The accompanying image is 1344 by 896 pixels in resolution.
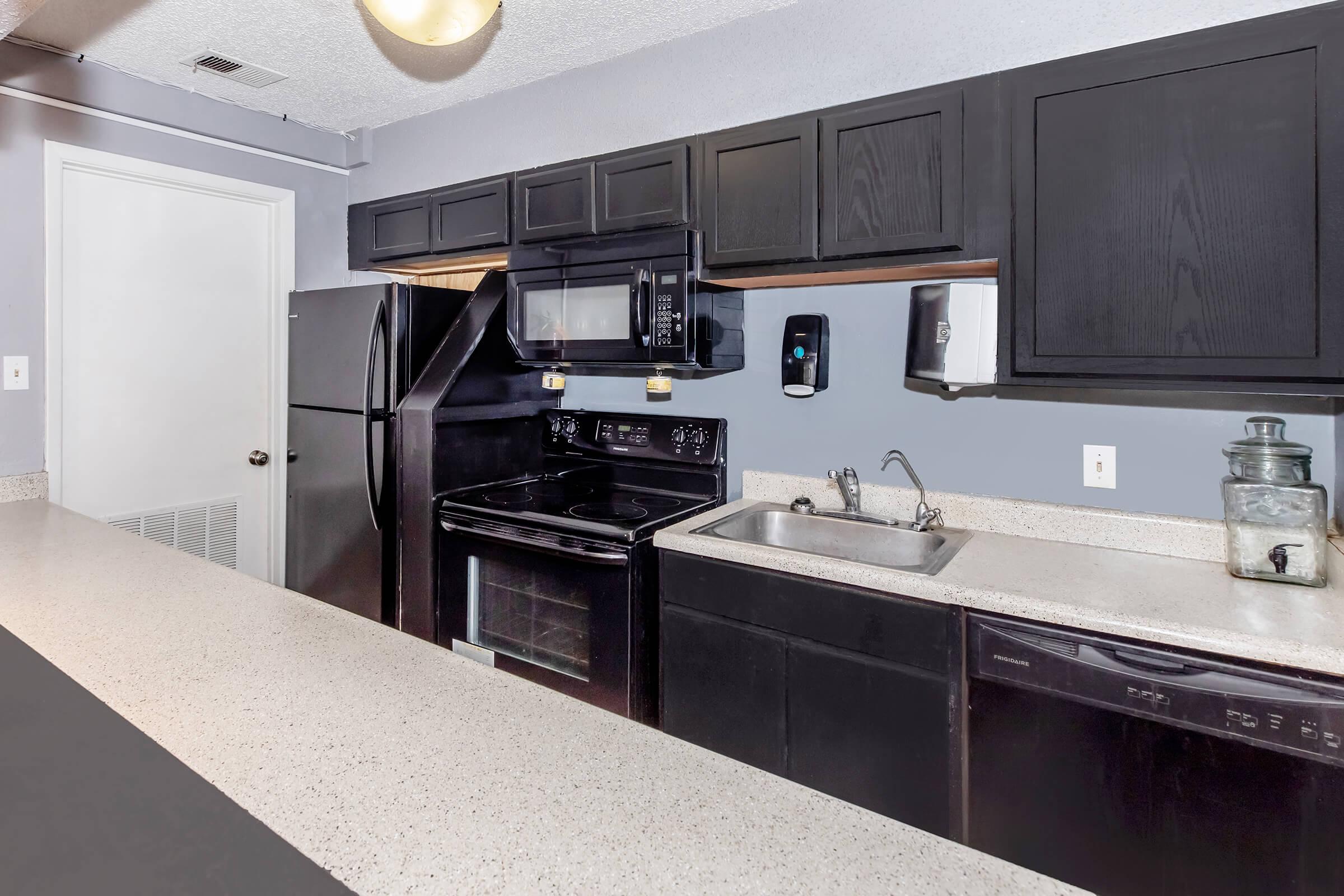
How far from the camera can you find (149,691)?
3.07 feet

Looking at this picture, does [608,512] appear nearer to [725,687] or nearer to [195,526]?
[725,687]

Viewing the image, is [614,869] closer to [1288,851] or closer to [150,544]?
[1288,851]

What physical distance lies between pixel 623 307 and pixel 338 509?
1440 mm

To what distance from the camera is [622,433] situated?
109 inches

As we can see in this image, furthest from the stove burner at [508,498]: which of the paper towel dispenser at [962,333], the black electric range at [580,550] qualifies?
the paper towel dispenser at [962,333]

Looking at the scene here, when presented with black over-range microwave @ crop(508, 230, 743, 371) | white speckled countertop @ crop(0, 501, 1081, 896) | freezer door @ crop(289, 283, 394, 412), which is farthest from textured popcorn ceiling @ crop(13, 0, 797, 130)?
white speckled countertop @ crop(0, 501, 1081, 896)

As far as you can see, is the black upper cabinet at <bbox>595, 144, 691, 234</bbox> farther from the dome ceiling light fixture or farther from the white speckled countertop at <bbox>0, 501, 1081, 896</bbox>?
the white speckled countertop at <bbox>0, 501, 1081, 896</bbox>

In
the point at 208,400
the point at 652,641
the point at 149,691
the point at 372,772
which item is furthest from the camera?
the point at 208,400

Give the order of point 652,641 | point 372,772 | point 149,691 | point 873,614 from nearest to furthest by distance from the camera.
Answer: point 372,772 → point 149,691 → point 873,614 → point 652,641

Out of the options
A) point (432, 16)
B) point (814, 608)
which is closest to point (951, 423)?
point (814, 608)

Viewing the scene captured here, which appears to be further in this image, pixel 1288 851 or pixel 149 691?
pixel 1288 851

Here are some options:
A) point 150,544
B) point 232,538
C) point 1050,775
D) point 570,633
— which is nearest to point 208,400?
point 232,538

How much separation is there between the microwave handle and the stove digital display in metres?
0.54

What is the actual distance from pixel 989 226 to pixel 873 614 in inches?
38.7
